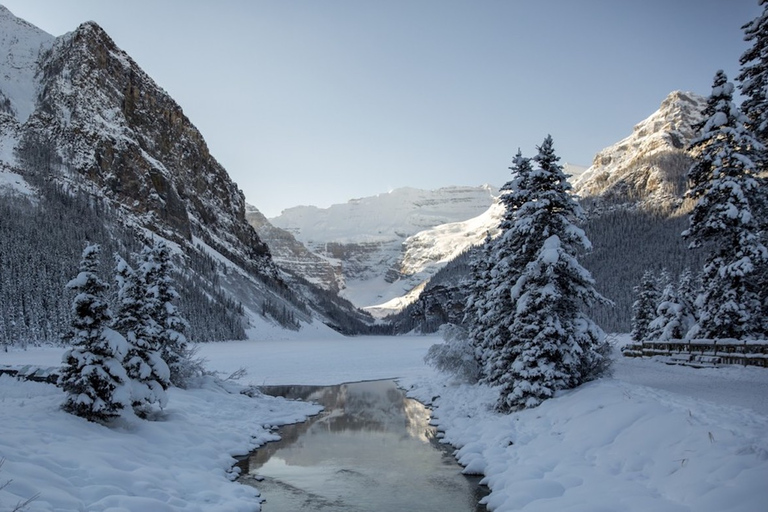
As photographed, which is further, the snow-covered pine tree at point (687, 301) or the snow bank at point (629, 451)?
the snow-covered pine tree at point (687, 301)

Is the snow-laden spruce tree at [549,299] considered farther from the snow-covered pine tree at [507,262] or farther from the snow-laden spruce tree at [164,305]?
the snow-laden spruce tree at [164,305]

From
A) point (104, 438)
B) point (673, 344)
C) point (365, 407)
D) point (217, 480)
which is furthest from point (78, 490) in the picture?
point (673, 344)

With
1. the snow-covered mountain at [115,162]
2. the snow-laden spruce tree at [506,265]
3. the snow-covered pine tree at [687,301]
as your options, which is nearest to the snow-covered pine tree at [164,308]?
the snow-laden spruce tree at [506,265]

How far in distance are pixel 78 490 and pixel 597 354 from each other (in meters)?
17.8

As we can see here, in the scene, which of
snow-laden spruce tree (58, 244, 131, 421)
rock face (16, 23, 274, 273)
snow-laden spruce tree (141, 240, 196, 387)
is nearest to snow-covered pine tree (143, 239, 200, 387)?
snow-laden spruce tree (141, 240, 196, 387)

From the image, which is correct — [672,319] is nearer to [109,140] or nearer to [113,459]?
[113,459]

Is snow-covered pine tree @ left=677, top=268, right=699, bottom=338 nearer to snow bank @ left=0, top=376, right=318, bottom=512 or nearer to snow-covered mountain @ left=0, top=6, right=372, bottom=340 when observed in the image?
snow bank @ left=0, top=376, right=318, bottom=512

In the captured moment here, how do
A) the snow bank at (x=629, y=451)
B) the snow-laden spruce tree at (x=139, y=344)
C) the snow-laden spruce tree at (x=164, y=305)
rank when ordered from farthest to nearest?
the snow-laden spruce tree at (x=164, y=305), the snow-laden spruce tree at (x=139, y=344), the snow bank at (x=629, y=451)

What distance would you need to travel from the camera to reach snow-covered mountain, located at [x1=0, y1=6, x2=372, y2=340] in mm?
141500

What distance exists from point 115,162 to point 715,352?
584 feet

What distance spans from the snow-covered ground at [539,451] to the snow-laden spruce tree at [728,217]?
135 inches

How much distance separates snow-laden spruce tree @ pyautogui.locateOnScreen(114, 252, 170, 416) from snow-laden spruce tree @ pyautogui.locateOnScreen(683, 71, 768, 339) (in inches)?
883

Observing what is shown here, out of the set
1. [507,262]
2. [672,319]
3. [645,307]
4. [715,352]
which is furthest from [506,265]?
[645,307]

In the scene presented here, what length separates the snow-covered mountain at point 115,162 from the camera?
464 feet
